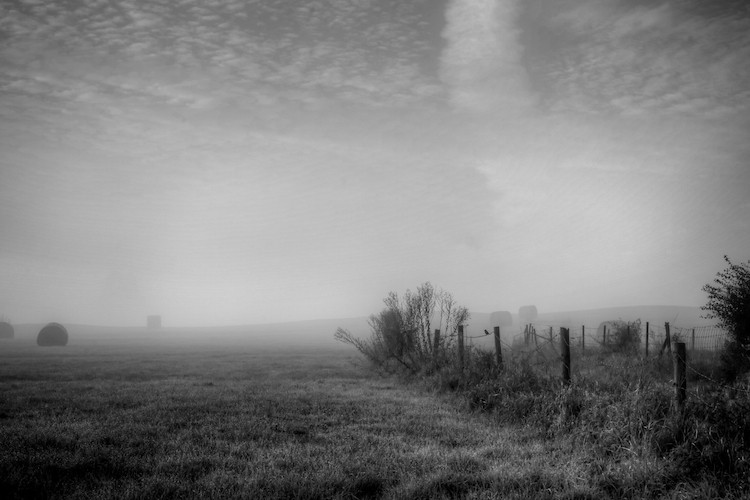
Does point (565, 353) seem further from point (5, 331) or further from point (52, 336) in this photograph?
point (5, 331)

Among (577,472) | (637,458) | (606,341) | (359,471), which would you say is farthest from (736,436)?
(606,341)

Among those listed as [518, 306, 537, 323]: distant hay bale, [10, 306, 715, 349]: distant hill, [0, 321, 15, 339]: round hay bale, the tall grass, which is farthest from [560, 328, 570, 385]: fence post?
[518, 306, 537, 323]: distant hay bale

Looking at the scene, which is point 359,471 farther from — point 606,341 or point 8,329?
point 8,329

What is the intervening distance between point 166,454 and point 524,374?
8.27 metres

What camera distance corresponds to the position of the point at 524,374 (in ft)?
35.6

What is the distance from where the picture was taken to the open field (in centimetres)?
552

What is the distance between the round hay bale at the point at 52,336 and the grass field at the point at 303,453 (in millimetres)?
54144

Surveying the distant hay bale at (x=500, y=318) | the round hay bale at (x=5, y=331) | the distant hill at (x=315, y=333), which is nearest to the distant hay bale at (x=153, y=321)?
the distant hill at (x=315, y=333)

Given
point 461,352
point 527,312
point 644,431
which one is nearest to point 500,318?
point 527,312

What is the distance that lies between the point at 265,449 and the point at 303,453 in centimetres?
73

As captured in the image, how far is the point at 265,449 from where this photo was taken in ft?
23.9

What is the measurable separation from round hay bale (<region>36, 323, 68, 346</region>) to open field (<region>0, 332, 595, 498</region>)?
175 feet

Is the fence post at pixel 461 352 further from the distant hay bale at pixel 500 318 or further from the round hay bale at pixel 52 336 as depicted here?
the distant hay bale at pixel 500 318

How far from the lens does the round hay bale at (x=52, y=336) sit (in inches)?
2184
